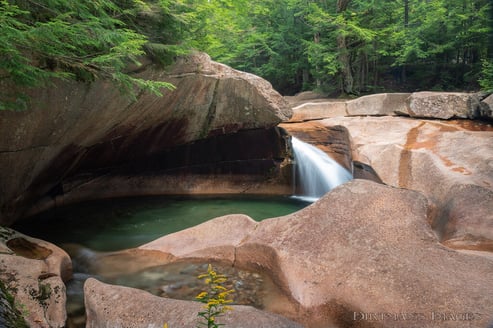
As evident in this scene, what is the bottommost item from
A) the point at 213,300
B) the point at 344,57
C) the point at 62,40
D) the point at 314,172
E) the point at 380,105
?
the point at 314,172

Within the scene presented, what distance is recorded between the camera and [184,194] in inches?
485

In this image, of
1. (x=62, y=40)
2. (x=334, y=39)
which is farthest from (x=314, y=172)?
(x=334, y=39)

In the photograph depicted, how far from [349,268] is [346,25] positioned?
15.0 metres

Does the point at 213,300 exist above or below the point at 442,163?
above

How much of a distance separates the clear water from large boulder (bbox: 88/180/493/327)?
2.30m

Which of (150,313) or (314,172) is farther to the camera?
(314,172)

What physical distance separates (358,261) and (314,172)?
7545mm

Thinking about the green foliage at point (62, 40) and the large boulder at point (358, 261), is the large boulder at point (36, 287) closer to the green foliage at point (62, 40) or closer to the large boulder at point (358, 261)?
the large boulder at point (358, 261)

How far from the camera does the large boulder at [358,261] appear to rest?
3.84 m

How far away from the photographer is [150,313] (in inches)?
149

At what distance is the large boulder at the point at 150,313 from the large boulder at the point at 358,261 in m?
0.04

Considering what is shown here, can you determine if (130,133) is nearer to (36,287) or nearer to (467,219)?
(36,287)

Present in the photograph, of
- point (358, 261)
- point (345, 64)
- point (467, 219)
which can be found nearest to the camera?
point (358, 261)

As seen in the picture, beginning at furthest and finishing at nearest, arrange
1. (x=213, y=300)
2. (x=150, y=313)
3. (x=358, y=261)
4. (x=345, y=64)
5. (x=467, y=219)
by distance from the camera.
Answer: (x=345, y=64) → (x=467, y=219) → (x=358, y=261) → (x=150, y=313) → (x=213, y=300)
